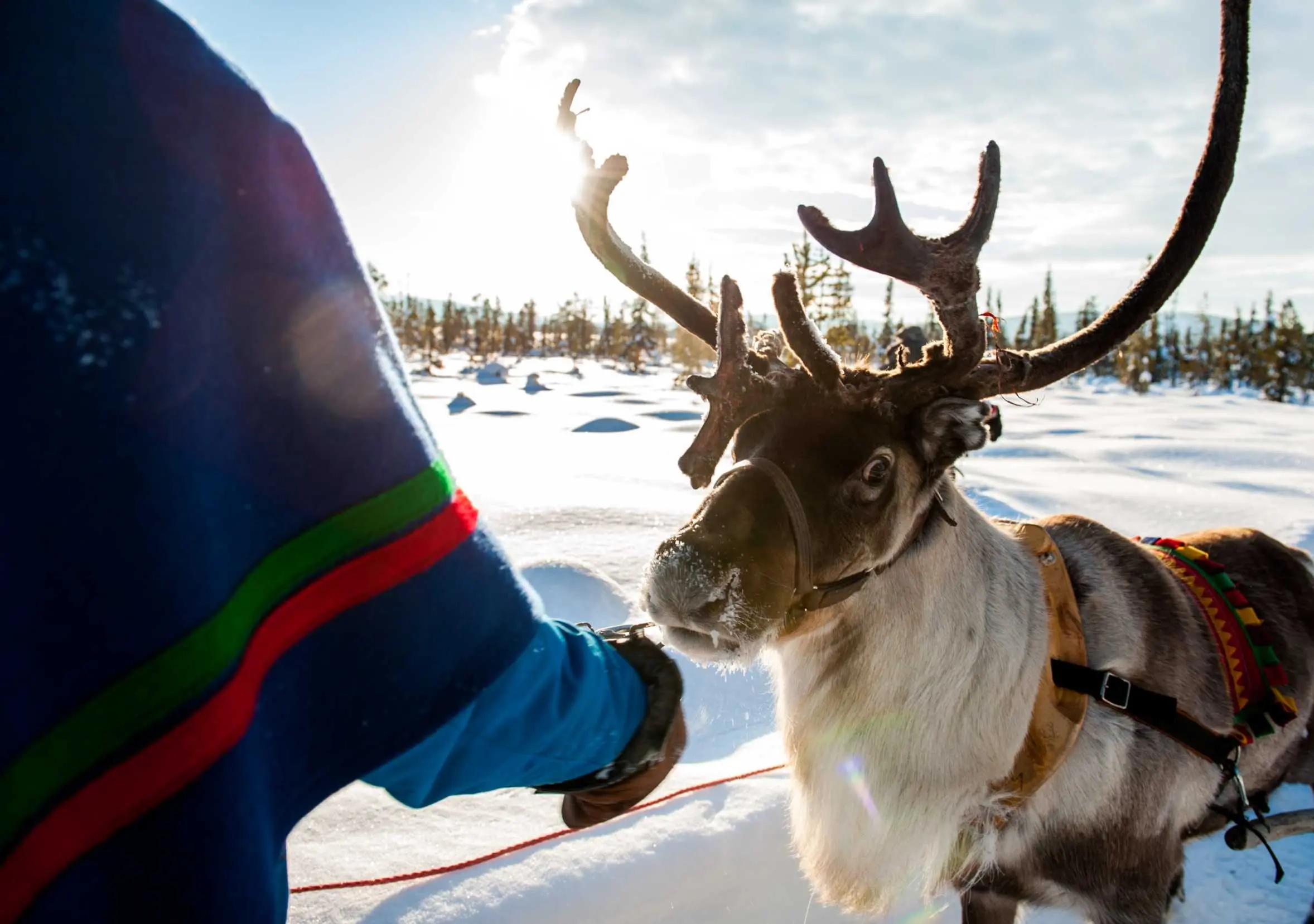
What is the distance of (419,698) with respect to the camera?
0.84 m

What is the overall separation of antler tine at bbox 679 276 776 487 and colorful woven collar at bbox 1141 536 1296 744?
1696mm

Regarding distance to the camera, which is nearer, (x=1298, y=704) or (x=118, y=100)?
(x=118, y=100)

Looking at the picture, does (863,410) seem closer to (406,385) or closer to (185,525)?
(406,385)

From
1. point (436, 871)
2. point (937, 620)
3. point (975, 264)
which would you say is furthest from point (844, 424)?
point (436, 871)

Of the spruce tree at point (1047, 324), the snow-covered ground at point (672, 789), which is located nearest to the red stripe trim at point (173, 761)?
the snow-covered ground at point (672, 789)

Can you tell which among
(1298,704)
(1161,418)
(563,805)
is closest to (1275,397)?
(1161,418)

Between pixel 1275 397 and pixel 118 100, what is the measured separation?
51.9m

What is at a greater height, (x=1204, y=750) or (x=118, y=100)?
(x=118, y=100)

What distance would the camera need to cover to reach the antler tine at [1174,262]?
1987 mm

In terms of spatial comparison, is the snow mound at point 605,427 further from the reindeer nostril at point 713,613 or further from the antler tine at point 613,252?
the reindeer nostril at point 713,613

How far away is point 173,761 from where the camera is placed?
63cm

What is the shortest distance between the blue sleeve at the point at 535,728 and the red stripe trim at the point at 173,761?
0.79ft

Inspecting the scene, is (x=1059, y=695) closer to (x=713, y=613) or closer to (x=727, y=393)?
(x=713, y=613)

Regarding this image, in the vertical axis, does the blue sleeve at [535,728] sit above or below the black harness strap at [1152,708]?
above
